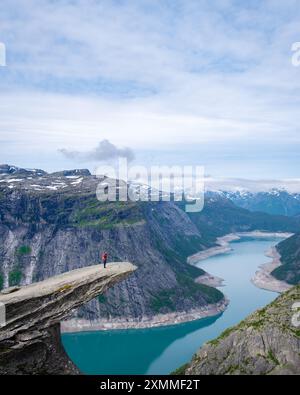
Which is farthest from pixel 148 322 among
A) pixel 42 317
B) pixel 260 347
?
pixel 42 317

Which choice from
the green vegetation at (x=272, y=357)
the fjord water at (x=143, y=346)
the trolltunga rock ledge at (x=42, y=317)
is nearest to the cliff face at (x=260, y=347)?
the green vegetation at (x=272, y=357)

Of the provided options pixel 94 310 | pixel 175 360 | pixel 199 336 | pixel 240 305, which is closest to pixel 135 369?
pixel 175 360

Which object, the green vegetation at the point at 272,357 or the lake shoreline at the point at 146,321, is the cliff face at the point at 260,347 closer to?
the green vegetation at the point at 272,357

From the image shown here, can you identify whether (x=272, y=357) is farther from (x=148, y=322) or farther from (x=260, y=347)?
(x=148, y=322)
